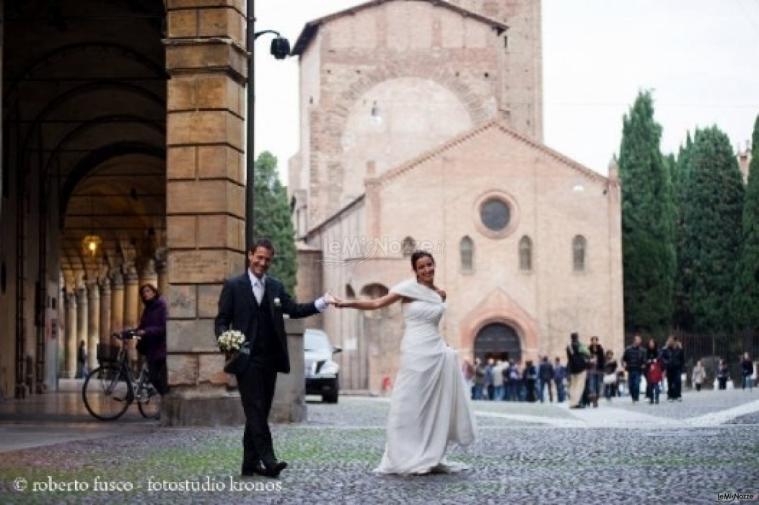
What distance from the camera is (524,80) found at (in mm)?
77938

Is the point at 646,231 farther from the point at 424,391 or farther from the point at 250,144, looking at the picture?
the point at 424,391

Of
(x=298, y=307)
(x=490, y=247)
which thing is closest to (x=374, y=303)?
(x=298, y=307)

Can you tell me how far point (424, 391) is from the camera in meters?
11.0

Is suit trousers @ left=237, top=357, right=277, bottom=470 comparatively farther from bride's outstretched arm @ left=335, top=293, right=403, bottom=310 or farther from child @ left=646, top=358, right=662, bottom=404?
child @ left=646, top=358, right=662, bottom=404

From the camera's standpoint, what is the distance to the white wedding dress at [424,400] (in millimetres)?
10711

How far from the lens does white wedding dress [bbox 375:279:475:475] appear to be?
35.1ft

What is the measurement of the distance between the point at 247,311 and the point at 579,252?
53315 millimetres

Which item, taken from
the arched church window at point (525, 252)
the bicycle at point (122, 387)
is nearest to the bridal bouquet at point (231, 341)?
the bicycle at point (122, 387)

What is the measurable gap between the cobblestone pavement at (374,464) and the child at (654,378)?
1553 centimetres

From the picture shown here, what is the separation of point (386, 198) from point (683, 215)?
1905 cm

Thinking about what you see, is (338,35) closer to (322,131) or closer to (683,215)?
(322,131)

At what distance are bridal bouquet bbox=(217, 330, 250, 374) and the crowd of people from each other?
66.8 ft

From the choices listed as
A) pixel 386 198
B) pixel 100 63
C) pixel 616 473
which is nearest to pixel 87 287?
pixel 386 198

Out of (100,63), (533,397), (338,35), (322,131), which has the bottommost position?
(533,397)
